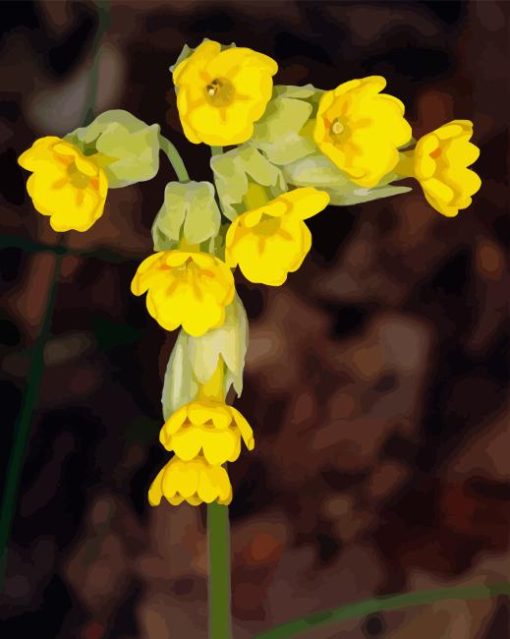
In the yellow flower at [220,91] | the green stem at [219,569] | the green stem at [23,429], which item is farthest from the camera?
the green stem at [23,429]

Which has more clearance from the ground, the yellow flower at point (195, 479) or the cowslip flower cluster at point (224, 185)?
the cowslip flower cluster at point (224, 185)

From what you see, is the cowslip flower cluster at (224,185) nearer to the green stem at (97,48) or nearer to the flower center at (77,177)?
the flower center at (77,177)

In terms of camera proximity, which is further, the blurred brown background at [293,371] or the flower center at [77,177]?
the blurred brown background at [293,371]

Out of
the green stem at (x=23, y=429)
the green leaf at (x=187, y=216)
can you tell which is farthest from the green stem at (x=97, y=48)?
the green leaf at (x=187, y=216)

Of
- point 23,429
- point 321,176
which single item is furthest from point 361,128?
point 23,429

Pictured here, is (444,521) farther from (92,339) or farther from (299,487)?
(92,339)

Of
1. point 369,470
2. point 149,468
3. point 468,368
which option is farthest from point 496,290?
point 149,468
